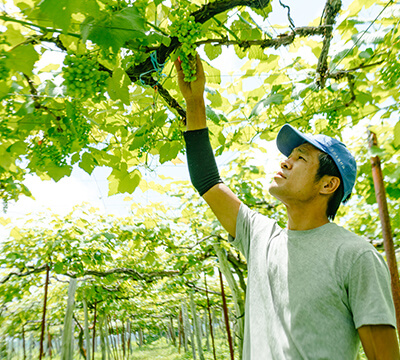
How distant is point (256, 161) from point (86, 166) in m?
3.02

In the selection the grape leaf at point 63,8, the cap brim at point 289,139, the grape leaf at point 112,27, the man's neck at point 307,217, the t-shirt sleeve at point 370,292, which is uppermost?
the grape leaf at point 112,27

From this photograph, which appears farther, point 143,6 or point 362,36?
point 362,36

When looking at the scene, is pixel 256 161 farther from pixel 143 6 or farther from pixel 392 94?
pixel 143 6

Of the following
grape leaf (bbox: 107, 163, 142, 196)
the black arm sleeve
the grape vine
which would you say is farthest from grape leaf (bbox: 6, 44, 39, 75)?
grape leaf (bbox: 107, 163, 142, 196)

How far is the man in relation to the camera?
3.46 feet

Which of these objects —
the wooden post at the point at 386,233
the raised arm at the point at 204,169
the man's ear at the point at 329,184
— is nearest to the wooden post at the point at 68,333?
the wooden post at the point at 386,233

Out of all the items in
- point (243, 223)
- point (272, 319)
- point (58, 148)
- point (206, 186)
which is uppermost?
point (58, 148)

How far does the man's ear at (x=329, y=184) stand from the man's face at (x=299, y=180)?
0.08ft

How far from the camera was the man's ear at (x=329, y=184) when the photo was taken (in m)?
1.49

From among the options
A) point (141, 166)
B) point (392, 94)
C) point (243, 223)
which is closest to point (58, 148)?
point (141, 166)

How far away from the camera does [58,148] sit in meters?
1.93

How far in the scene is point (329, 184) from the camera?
1.50 metres

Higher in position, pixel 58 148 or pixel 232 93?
pixel 232 93

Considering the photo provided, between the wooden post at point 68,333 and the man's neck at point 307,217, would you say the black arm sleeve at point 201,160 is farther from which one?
the wooden post at point 68,333
